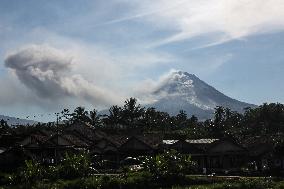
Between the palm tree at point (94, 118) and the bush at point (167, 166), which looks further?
the palm tree at point (94, 118)

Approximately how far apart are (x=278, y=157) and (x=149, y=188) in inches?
848

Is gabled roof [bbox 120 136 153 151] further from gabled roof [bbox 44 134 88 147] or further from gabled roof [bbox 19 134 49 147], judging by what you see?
gabled roof [bbox 19 134 49 147]

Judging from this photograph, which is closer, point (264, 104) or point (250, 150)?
point (250, 150)

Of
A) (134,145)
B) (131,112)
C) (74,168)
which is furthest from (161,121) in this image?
(74,168)

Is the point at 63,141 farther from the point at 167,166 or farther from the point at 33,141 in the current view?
the point at 167,166

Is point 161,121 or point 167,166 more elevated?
point 161,121

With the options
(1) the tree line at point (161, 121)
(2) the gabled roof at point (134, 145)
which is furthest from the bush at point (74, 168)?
(1) the tree line at point (161, 121)

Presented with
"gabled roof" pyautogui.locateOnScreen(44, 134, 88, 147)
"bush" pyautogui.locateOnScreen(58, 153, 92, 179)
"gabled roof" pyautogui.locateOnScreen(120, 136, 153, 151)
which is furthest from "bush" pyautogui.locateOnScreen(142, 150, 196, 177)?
"gabled roof" pyautogui.locateOnScreen(44, 134, 88, 147)

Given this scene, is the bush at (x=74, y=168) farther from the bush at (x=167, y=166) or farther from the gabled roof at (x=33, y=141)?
the gabled roof at (x=33, y=141)

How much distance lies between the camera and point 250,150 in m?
58.5

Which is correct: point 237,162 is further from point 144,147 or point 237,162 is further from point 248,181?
point 248,181

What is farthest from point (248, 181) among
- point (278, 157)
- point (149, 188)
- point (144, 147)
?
point (144, 147)

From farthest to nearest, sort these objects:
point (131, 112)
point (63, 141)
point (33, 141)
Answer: point (131, 112) < point (63, 141) < point (33, 141)

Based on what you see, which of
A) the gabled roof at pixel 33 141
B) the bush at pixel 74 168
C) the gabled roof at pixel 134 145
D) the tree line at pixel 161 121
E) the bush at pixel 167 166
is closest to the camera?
the bush at pixel 167 166
